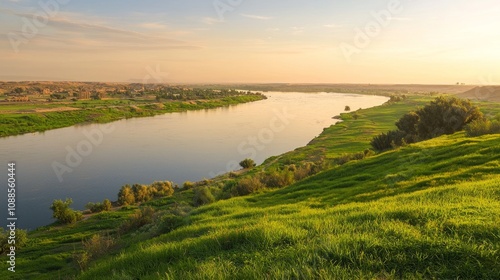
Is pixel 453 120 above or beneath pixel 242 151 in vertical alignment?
above

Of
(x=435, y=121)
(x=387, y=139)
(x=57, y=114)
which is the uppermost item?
(x=435, y=121)

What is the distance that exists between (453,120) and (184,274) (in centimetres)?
3095

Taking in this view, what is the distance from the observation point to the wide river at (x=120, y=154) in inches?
1174

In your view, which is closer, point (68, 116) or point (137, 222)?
point (137, 222)

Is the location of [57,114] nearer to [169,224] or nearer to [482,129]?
[169,224]

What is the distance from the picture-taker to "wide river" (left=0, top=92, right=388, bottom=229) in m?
29.8

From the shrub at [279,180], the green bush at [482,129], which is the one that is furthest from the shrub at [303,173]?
the green bush at [482,129]

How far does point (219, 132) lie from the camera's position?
6288 centimetres

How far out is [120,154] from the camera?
45.0m

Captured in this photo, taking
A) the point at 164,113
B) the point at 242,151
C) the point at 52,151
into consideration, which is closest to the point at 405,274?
the point at 242,151

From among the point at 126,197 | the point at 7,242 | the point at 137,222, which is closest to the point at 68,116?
the point at 126,197

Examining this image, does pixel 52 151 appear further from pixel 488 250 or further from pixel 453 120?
pixel 488 250

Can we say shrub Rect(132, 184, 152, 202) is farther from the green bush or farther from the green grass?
the green grass

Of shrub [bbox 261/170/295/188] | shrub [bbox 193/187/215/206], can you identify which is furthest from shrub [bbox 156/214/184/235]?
shrub [bbox 261/170/295/188]
